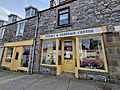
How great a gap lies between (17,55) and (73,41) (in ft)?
19.2

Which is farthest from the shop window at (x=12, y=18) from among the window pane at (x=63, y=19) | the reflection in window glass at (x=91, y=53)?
the reflection in window glass at (x=91, y=53)

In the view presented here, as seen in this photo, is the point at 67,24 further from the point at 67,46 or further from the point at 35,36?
the point at 35,36

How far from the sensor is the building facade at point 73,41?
202 inches

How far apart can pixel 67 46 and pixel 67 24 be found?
1652 millimetres

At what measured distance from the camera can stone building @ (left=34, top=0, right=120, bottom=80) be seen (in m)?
5.08

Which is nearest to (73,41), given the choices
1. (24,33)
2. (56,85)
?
(56,85)

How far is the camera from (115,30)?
5066 mm

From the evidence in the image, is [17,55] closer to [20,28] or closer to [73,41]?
[20,28]

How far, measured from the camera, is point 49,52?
23.6ft

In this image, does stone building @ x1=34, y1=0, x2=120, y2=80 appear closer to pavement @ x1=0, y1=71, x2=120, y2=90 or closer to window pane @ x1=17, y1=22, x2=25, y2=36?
pavement @ x1=0, y1=71, x2=120, y2=90

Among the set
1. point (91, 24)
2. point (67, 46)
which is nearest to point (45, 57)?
point (67, 46)

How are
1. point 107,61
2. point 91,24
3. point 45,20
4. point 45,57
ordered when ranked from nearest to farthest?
1. point 107,61
2. point 91,24
3. point 45,57
4. point 45,20

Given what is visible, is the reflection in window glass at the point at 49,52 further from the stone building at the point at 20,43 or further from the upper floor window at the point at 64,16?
the upper floor window at the point at 64,16

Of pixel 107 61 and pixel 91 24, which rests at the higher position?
pixel 91 24
